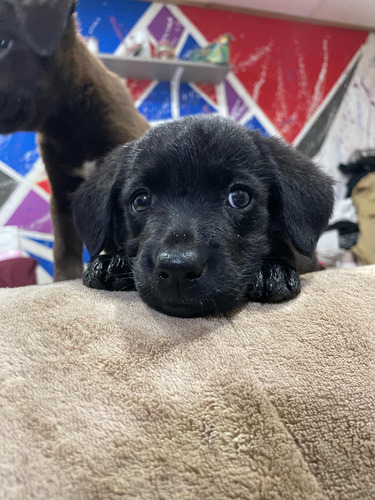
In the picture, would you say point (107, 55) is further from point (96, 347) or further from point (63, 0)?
point (96, 347)

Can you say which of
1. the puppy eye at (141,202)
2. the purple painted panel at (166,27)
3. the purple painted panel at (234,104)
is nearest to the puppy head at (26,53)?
the puppy eye at (141,202)

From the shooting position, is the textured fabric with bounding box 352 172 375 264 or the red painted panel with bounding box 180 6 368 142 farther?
the red painted panel with bounding box 180 6 368 142

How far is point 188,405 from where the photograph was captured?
60cm

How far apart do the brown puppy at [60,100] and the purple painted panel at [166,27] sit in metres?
2.19

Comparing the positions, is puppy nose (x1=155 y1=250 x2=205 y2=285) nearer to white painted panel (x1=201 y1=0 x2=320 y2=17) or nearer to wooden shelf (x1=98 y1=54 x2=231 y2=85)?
wooden shelf (x1=98 y1=54 x2=231 y2=85)

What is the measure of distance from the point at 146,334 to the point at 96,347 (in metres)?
0.10

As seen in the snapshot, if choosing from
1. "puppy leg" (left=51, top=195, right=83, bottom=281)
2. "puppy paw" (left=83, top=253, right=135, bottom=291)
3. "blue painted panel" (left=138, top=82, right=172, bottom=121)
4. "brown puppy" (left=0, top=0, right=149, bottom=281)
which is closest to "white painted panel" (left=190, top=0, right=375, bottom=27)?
"blue painted panel" (left=138, top=82, right=172, bottom=121)

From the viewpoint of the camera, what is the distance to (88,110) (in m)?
1.71

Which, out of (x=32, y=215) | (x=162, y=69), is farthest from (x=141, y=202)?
(x=162, y=69)

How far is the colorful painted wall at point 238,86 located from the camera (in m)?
3.33

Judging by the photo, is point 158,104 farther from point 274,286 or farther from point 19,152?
point 274,286

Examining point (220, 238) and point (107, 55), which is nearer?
point (220, 238)

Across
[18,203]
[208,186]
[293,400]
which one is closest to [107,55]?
[18,203]

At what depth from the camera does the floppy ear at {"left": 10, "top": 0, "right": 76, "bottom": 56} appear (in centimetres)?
142
